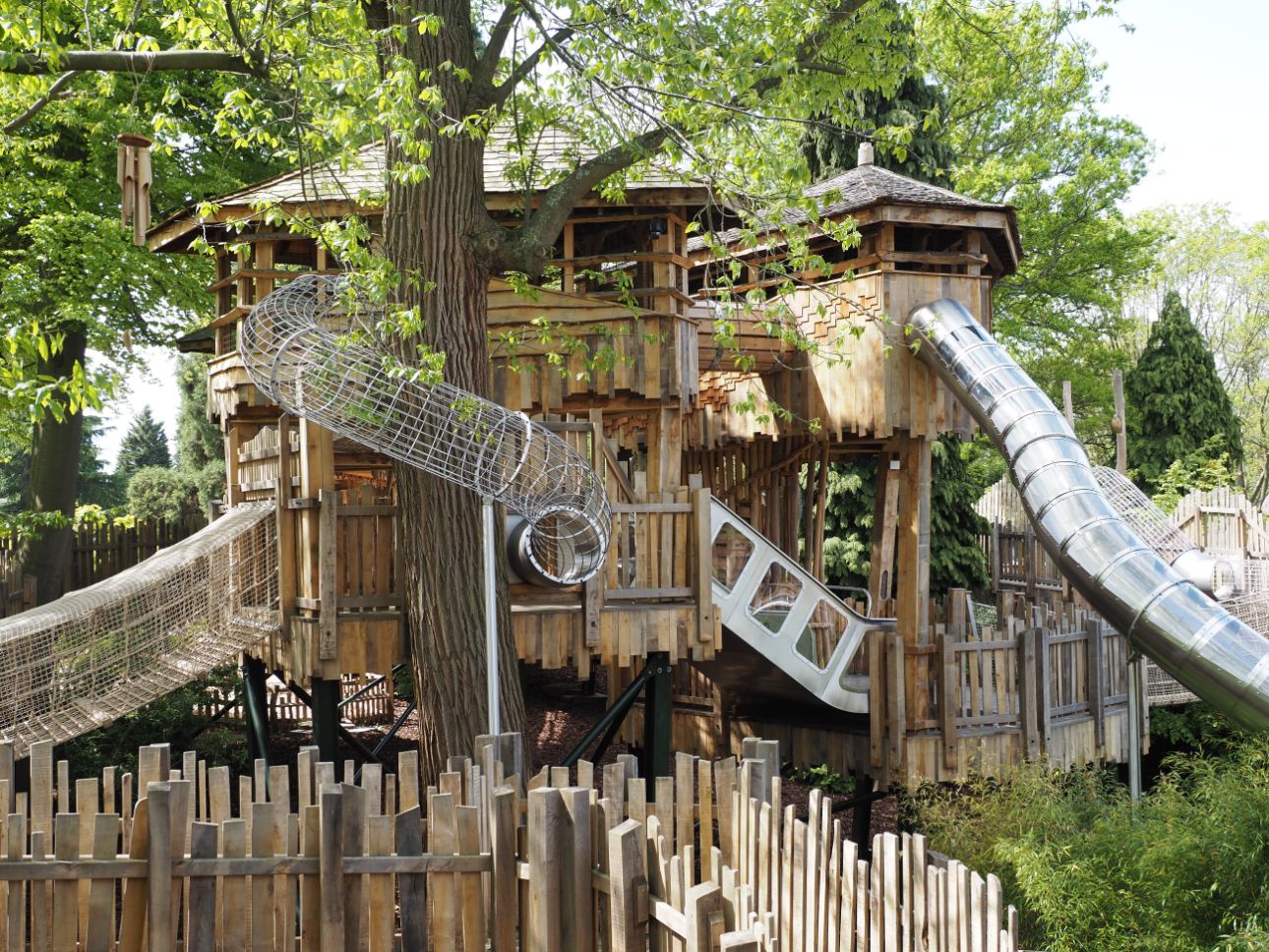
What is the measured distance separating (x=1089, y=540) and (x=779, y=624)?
122 inches

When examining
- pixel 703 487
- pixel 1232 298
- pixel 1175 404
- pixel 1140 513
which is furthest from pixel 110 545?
pixel 1232 298

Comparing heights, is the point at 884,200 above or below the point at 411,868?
above

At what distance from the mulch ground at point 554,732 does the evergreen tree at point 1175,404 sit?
1288 cm

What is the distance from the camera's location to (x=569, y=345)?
984 cm

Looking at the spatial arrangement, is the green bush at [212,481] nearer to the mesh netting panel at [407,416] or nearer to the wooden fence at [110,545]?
the wooden fence at [110,545]

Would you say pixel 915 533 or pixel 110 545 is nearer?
pixel 915 533

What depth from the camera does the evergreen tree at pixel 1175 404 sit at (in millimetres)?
26156

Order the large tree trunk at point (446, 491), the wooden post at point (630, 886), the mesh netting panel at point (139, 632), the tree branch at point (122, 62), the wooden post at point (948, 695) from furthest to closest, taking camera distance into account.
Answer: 1. the wooden post at point (948, 695)
2. the mesh netting panel at point (139, 632)
3. the large tree trunk at point (446, 491)
4. the tree branch at point (122, 62)
5. the wooden post at point (630, 886)

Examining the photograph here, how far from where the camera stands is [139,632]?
965 centimetres

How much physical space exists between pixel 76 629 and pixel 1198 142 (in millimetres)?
31709

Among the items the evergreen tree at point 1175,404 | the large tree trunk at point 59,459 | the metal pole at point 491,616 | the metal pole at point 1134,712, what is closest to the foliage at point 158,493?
the large tree trunk at point 59,459

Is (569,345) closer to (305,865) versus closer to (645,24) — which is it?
(645,24)

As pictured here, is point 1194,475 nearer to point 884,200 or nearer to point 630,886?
point 884,200

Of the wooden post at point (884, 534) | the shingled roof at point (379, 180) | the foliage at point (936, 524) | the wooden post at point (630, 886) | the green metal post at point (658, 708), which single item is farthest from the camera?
the foliage at point (936, 524)
